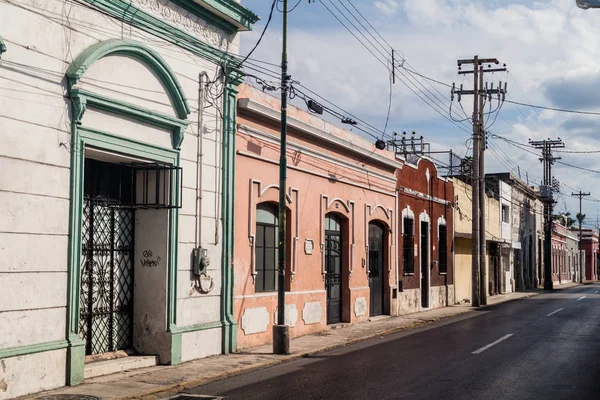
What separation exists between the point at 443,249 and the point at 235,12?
20.6m

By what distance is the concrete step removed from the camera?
1142 centimetres

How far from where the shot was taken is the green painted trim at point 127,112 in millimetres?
10977

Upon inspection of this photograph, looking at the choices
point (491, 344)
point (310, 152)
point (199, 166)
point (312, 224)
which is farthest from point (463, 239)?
point (199, 166)

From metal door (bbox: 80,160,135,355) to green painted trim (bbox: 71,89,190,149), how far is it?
1.12 metres

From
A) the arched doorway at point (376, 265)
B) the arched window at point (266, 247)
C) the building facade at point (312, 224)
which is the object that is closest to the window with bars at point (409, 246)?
the building facade at point (312, 224)

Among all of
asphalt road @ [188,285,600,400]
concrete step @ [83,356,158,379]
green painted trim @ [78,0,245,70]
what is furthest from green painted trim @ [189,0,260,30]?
asphalt road @ [188,285,600,400]

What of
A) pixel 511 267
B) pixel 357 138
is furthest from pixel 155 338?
pixel 511 267

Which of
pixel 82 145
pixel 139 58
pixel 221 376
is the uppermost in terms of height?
pixel 139 58

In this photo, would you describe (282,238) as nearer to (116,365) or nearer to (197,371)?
(197,371)

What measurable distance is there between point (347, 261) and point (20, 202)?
13.3 meters

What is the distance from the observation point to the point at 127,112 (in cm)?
1215

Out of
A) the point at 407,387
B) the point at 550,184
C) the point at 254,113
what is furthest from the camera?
the point at 550,184

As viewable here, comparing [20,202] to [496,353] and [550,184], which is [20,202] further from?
[550,184]

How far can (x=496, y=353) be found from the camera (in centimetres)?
1476
